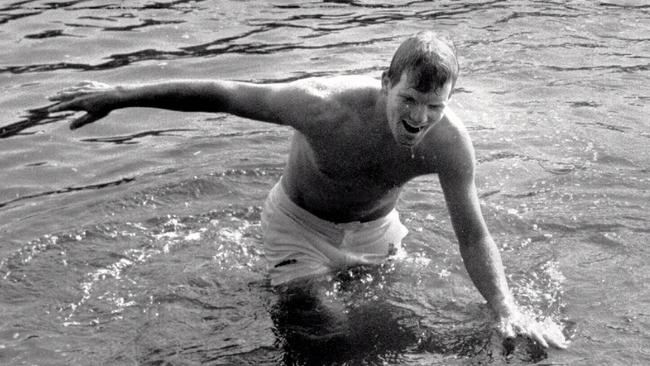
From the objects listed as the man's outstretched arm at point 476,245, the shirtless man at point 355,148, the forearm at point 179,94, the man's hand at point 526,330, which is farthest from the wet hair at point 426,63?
the man's hand at point 526,330

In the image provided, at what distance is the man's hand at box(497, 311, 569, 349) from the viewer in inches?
200

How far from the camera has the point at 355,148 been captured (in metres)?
5.44

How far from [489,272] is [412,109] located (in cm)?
102

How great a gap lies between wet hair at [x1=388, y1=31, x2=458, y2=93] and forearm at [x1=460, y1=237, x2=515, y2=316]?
3.02ft

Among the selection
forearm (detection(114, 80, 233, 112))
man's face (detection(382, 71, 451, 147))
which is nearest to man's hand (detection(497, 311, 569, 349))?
man's face (detection(382, 71, 451, 147))

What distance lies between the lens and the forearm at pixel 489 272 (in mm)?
5281

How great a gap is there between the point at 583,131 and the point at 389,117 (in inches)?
158

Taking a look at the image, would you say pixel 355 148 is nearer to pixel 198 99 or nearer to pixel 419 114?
pixel 419 114

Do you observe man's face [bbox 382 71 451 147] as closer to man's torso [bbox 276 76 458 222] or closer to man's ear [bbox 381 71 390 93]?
man's ear [bbox 381 71 390 93]

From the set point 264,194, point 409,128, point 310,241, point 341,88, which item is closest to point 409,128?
point 409,128

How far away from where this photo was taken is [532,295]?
6.00 meters

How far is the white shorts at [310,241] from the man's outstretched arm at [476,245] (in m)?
0.81

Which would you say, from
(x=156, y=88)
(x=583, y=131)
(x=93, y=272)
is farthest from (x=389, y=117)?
(x=583, y=131)

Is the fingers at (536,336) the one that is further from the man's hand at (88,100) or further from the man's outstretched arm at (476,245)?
the man's hand at (88,100)
